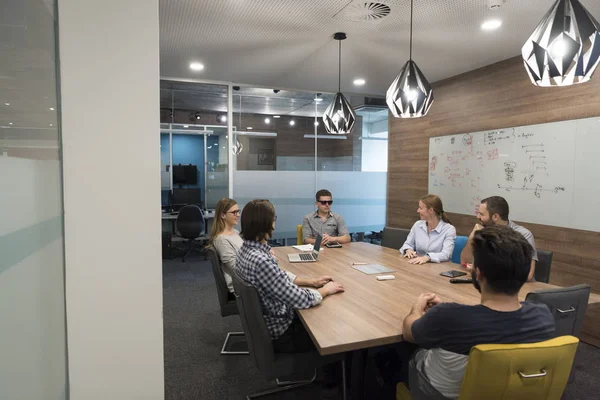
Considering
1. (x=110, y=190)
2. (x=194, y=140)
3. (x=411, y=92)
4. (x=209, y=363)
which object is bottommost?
(x=209, y=363)

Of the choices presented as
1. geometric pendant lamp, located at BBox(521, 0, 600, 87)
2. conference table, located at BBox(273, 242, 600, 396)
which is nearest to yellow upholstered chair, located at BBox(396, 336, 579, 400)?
conference table, located at BBox(273, 242, 600, 396)

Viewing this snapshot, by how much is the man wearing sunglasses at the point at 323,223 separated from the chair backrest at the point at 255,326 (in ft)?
7.38

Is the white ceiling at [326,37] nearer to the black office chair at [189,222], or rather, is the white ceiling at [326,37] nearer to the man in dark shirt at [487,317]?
the black office chair at [189,222]

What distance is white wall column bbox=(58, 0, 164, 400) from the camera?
1.39 meters

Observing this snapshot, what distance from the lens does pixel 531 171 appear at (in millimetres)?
3889

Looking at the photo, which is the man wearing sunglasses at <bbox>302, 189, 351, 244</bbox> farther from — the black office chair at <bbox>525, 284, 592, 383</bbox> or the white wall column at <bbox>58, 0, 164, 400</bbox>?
the white wall column at <bbox>58, 0, 164, 400</bbox>

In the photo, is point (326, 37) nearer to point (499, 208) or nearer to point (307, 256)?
point (307, 256)

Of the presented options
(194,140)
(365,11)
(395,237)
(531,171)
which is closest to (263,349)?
(395,237)

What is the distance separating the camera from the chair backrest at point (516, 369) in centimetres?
120

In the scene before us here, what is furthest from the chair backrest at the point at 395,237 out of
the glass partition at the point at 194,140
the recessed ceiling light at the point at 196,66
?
the recessed ceiling light at the point at 196,66

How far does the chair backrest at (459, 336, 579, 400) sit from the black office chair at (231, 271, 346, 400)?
2.86 feet

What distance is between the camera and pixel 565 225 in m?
3.57

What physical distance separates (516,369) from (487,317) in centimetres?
18

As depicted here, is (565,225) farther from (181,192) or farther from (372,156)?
(181,192)
